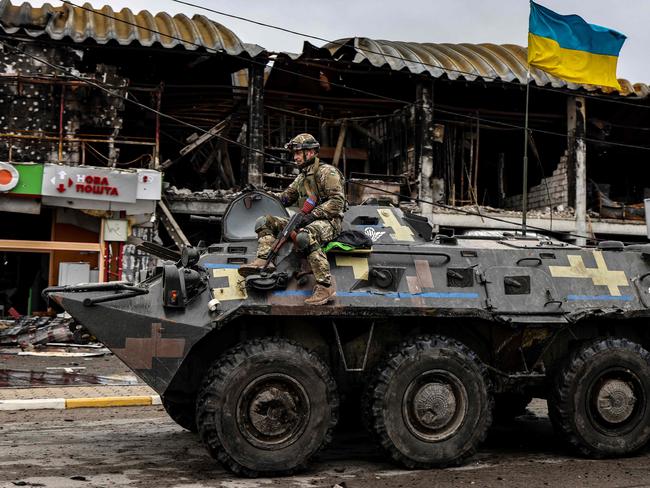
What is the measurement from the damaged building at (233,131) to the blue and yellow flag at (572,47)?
2965mm

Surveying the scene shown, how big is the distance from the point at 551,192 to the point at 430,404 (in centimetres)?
1574

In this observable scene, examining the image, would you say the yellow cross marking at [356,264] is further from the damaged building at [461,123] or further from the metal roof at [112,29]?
the damaged building at [461,123]

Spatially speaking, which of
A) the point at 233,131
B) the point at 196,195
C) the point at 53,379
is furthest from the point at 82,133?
the point at 53,379

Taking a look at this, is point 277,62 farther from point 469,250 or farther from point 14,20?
point 469,250

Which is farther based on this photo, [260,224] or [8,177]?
[8,177]

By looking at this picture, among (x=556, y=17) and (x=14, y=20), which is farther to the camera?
(x=14, y=20)

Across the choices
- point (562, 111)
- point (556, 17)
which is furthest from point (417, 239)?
point (562, 111)

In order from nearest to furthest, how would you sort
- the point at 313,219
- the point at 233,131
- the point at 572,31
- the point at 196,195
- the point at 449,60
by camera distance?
the point at 313,219, the point at 572,31, the point at 196,195, the point at 449,60, the point at 233,131

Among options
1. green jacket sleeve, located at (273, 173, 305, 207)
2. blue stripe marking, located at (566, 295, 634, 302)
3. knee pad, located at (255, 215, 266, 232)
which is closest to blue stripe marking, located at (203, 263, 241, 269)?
knee pad, located at (255, 215, 266, 232)

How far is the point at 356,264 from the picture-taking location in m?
7.09

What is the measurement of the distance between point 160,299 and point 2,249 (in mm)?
10798

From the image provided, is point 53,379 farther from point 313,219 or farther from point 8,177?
point 313,219

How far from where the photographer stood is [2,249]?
643 inches

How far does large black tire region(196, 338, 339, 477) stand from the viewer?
20.8ft
